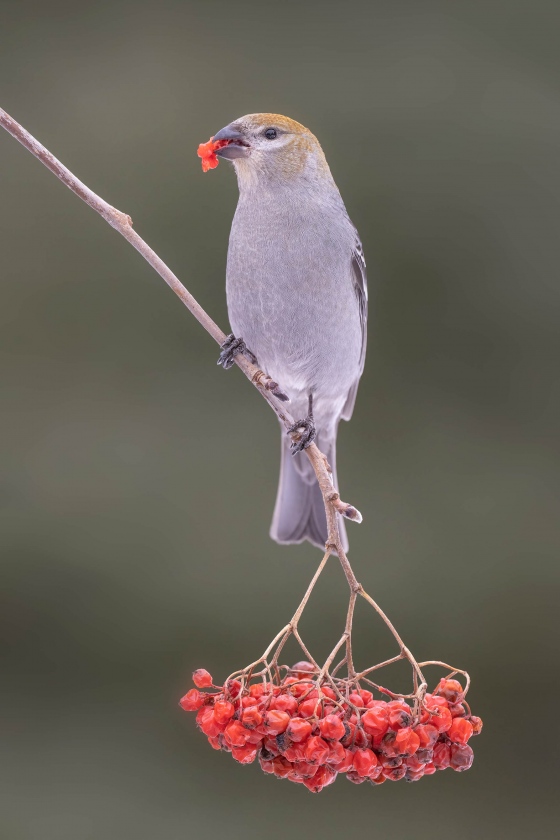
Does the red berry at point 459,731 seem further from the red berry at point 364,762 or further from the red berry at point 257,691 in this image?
the red berry at point 257,691

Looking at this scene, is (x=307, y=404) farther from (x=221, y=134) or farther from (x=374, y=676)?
(x=374, y=676)

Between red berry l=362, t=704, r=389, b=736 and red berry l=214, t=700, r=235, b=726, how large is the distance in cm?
12

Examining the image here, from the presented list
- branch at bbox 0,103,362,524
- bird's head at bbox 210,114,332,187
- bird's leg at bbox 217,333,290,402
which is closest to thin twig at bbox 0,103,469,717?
branch at bbox 0,103,362,524

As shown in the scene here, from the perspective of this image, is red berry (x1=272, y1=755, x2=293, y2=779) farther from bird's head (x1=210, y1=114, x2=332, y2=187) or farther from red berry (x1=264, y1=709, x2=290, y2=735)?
bird's head (x1=210, y1=114, x2=332, y2=187)

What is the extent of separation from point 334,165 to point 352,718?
150cm

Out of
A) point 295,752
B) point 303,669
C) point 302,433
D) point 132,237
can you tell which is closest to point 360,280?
point 302,433

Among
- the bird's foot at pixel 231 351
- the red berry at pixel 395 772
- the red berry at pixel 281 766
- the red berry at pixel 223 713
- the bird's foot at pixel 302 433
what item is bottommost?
the red berry at pixel 281 766

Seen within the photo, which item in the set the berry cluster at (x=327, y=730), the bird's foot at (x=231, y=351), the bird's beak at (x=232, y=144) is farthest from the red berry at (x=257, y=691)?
the bird's beak at (x=232, y=144)

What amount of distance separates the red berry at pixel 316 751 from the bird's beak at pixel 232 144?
2.16 ft

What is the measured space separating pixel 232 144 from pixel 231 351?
259 millimetres

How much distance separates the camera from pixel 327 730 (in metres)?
0.80

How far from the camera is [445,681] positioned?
0.89 m

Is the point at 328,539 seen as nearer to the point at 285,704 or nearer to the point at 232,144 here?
the point at 285,704

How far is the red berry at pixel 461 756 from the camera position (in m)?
0.85
